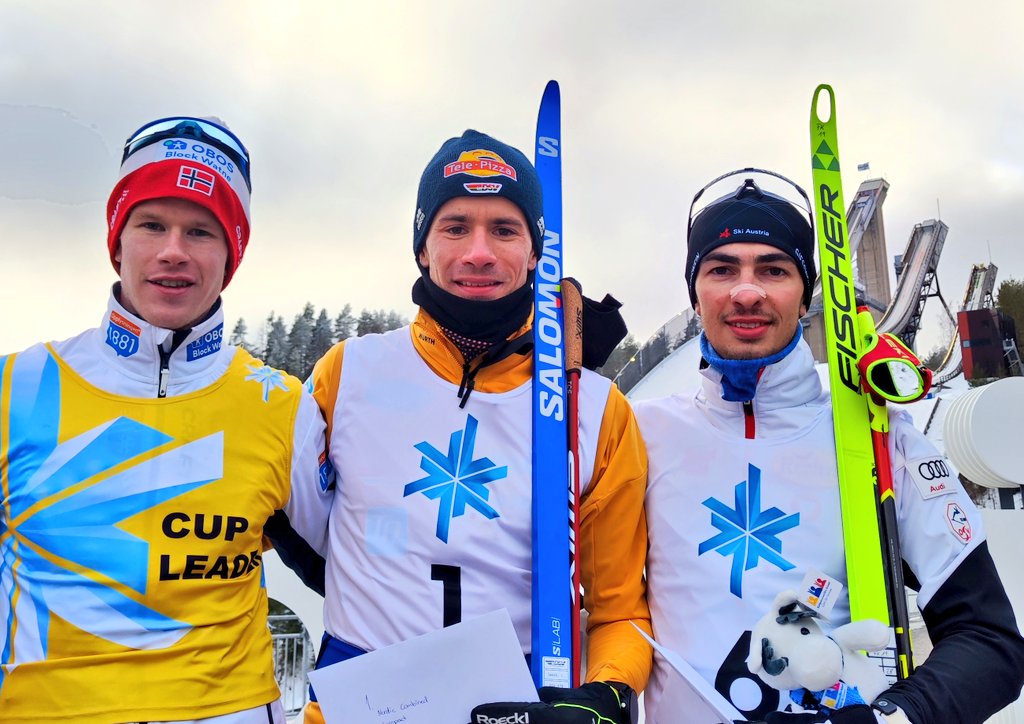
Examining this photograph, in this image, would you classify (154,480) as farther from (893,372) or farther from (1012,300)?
(1012,300)

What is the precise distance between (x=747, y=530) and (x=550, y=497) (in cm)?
55

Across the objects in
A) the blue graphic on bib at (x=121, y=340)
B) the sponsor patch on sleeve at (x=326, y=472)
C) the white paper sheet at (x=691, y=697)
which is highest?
the blue graphic on bib at (x=121, y=340)

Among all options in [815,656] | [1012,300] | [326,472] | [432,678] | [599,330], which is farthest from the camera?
[1012,300]

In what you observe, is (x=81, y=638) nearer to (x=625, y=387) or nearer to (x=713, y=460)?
(x=713, y=460)

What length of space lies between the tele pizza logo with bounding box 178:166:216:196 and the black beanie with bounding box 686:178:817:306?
1435mm

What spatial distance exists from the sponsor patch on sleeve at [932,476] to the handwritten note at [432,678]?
3.86 feet

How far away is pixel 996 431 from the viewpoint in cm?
527

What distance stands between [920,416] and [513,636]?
13285mm

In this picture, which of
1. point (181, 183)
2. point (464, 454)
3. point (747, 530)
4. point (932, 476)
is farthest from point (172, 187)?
point (932, 476)

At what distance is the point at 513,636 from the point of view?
1522mm

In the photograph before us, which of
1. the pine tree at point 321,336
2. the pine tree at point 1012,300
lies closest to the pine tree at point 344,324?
the pine tree at point 321,336

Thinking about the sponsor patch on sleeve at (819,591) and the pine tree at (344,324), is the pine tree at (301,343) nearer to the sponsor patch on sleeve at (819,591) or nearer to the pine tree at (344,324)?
the pine tree at (344,324)

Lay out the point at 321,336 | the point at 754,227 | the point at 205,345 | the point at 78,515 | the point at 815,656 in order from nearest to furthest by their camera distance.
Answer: the point at 815,656 → the point at 78,515 → the point at 205,345 → the point at 754,227 → the point at 321,336

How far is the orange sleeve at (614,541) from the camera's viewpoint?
200 cm
